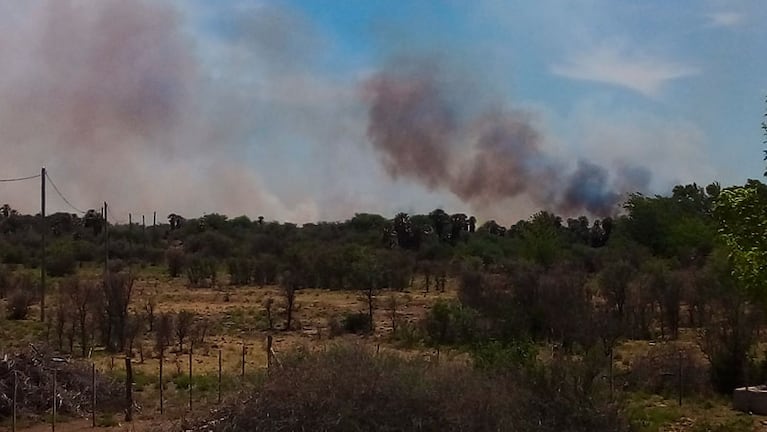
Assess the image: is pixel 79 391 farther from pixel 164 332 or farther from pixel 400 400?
pixel 400 400

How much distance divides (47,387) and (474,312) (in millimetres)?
16031

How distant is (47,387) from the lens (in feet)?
68.9

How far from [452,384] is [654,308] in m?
27.0

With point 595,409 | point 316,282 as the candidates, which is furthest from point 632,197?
point 595,409

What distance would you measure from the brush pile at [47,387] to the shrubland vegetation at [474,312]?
749cm

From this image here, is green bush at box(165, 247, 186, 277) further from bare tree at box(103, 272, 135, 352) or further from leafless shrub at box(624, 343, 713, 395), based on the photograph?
leafless shrub at box(624, 343, 713, 395)

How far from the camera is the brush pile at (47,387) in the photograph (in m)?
20.4

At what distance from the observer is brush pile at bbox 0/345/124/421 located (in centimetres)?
2044

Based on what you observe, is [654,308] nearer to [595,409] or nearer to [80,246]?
[595,409]

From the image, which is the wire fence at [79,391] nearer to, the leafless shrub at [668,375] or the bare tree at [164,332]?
the bare tree at [164,332]

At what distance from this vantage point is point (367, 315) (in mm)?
37844

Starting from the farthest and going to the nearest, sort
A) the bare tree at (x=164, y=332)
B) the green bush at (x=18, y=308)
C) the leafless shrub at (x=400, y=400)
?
the green bush at (x=18, y=308)
the bare tree at (x=164, y=332)
the leafless shrub at (x=400, y=400)

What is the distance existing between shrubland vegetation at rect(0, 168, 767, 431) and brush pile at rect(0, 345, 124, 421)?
7.49 m

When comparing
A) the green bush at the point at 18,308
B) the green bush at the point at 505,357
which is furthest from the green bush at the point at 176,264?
the green bush at the point at 505,357
